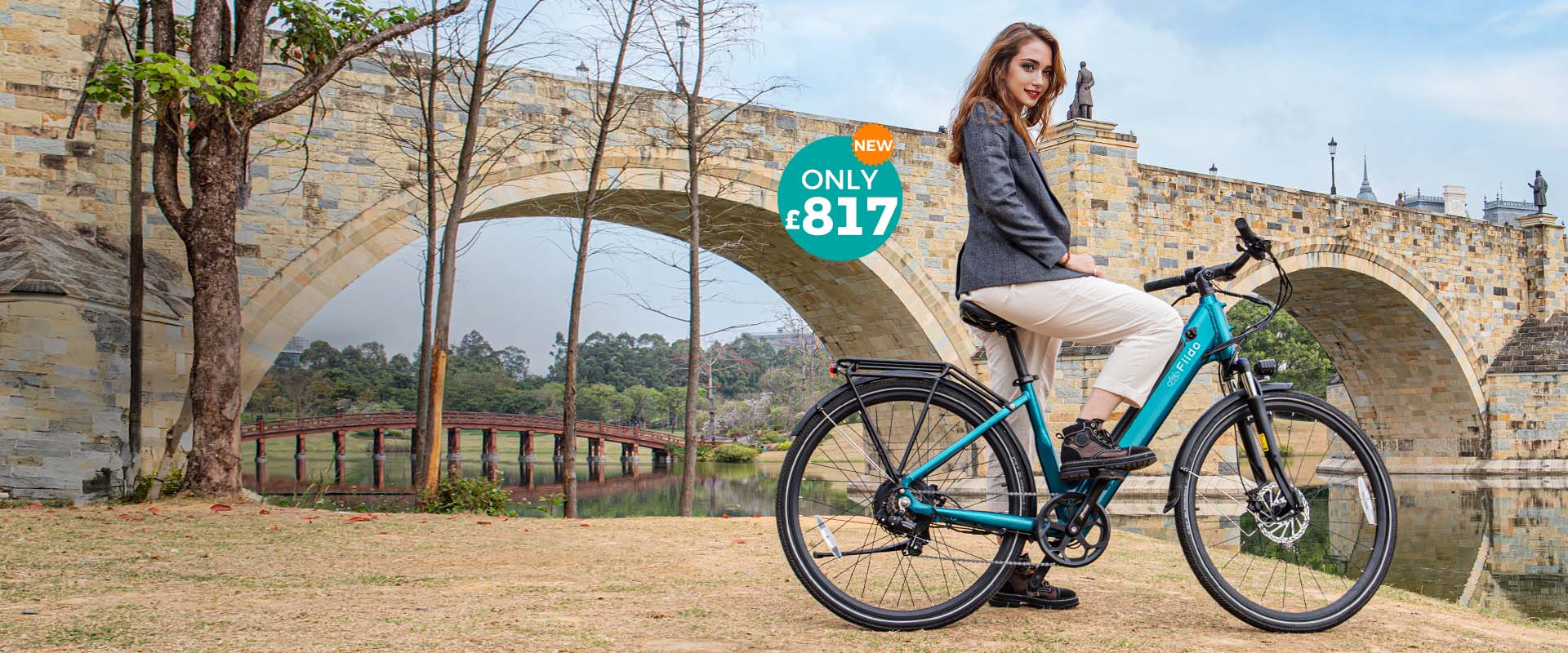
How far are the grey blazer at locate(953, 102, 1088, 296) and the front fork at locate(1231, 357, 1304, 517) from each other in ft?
1.59

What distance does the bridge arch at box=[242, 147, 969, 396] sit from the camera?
9.51 m

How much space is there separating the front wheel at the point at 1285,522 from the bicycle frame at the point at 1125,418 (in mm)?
131

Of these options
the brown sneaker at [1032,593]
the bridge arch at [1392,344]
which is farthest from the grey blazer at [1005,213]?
the bridge arch at [1392,344]

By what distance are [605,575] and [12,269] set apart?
5.79m

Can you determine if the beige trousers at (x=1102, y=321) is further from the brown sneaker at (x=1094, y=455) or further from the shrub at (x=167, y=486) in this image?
the shrub at (x=167, y=486)

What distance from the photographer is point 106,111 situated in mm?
8734

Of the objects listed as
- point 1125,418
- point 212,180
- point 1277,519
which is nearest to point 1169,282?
point 1125,418

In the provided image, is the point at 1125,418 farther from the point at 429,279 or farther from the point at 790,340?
the point at 790,340

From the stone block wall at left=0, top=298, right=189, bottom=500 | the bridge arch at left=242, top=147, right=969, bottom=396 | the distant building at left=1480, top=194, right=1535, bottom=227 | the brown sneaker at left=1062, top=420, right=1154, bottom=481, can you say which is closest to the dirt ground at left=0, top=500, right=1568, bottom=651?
the brown sneaker at left=1062, top=420, right=1154, bottom=481

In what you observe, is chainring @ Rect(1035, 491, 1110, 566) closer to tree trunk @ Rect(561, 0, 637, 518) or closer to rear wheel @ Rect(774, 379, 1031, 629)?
rear wheel @ Rect(774, 379, 1031, 629)

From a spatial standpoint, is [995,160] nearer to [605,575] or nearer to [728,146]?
[605,575]

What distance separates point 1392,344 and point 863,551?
2035 cm

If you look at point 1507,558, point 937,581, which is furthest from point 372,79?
point 1507,558

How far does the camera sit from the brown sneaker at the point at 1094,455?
253 centimetres
